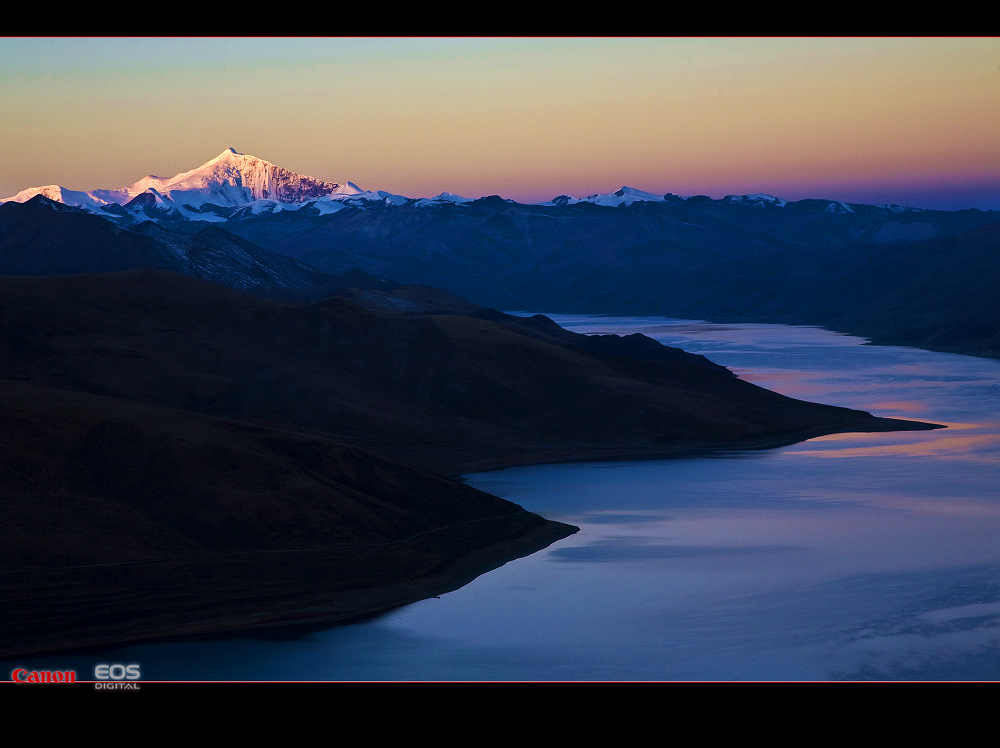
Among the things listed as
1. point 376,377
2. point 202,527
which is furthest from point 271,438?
point 376,377

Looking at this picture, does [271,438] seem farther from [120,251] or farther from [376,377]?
[120,251]

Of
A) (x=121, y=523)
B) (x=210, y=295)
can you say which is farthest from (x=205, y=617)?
(x=210, y=295)

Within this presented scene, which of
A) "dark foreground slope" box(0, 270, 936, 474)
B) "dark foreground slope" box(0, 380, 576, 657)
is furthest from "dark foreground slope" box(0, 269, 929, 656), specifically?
"dark foreground slope" box(0, 270, 936, 474)

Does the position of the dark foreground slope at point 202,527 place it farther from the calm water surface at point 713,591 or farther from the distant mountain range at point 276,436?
the calm water surface at point 713,591

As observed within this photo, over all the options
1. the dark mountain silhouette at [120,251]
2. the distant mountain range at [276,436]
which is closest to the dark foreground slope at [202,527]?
the distant mountain range at [276,436]
